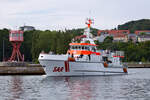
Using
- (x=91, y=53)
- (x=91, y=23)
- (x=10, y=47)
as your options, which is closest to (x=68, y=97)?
(x=91, y=53)

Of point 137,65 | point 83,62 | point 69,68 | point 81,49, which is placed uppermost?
point 81,49

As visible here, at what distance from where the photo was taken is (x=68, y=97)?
3541 centimetres

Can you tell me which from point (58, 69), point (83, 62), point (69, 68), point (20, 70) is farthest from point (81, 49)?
point (20, 70)

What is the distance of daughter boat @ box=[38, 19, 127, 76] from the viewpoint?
2408 inches

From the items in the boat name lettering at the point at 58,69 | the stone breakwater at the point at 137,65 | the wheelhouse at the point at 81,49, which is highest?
the wheelhouse at the point at 81,49

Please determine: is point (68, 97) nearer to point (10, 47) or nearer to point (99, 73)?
point (99, 73)

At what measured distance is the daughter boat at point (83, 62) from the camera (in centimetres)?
6116

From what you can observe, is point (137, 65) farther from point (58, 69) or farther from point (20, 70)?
point (58, 69)

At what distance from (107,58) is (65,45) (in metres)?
41.4

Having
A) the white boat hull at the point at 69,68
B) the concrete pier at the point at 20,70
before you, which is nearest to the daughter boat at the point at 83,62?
the white boat hull at the point at 69,68

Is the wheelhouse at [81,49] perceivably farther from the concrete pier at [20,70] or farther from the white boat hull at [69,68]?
the concrete pier at [20,70]

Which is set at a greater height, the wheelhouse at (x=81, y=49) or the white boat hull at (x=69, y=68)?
the wheelhouse at (x=81, y=49)

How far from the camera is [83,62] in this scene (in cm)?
6297

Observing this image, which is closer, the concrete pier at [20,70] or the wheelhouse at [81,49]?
the wheelhouse at [81,49]
